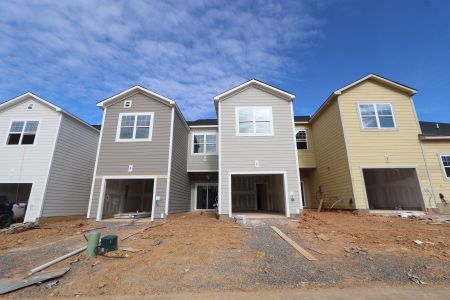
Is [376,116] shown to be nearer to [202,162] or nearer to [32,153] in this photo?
[202,162]

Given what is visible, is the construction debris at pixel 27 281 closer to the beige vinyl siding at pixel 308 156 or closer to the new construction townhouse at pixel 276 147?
Result: the new construction townhouse at pixel 276 147

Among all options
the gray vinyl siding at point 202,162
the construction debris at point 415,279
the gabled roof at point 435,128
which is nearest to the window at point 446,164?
the gabled roof at point 435,128

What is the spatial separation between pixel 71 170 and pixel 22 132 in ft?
11.0

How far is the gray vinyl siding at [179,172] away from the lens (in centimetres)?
1267

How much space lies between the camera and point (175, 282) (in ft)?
14.3

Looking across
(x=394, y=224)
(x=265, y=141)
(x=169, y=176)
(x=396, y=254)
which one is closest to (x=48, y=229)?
(x=169, y=176)

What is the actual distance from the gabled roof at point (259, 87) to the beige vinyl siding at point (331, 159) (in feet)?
11.4

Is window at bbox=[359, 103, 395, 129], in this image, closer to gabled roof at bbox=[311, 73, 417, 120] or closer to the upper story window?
gabled roof at bbox=[311, 73, 417, 120]

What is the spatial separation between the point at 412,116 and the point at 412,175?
3483 mm

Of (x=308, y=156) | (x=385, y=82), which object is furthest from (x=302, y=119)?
(x=385, y=82)

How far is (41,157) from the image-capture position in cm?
1220

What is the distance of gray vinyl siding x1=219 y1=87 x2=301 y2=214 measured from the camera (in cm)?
1124

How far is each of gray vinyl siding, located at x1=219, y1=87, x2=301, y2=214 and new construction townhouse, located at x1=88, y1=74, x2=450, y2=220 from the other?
0.05 m

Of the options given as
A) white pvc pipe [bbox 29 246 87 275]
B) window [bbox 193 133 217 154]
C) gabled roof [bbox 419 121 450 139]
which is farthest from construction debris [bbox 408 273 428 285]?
gabled roof [bbox 419 121 450 139]
